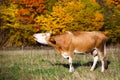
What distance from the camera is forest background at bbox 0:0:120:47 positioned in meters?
47.2

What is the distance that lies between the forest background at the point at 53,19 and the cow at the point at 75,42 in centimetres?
2992

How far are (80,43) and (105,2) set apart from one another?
43.5m

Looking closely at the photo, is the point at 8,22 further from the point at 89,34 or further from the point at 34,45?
the point at 89,34

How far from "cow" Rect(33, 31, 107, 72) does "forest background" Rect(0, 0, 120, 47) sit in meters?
29.9

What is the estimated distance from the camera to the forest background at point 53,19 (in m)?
47.2

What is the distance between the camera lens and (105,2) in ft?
191

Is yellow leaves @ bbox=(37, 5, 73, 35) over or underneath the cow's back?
underneath

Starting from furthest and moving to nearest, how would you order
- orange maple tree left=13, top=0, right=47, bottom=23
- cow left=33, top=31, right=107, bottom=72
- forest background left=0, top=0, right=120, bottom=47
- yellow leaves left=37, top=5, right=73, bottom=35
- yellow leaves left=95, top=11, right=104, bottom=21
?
orange maple tree left=13, top=0, right=47, bottom=23 → yellow leaves left=95, top=11, right=104, bottom=21 → forest background left=0, top=0, right=120, bottom=47 → yellow leaves left=37, top=5, right=73, bottom=35 → cow left=33, top=31, right=107, bottom=72

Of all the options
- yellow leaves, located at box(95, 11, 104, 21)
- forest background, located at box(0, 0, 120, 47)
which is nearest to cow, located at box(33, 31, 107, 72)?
forest background, located at box(0, 0, 120, 47)

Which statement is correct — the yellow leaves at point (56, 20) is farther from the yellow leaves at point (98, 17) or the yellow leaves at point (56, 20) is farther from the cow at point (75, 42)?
the cow at point (75, 42)

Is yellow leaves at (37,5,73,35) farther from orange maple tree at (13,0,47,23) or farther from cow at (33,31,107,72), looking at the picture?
cow at (33,31,107,72)

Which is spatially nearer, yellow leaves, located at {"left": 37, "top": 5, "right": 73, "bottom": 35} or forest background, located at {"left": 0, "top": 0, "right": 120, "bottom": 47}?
yellow leaves, located at {"left": 37, "top": 5, "right": 73, "bottom": 35}

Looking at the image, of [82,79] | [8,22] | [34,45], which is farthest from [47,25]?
[82,79]

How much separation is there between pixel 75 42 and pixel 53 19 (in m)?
32.6
